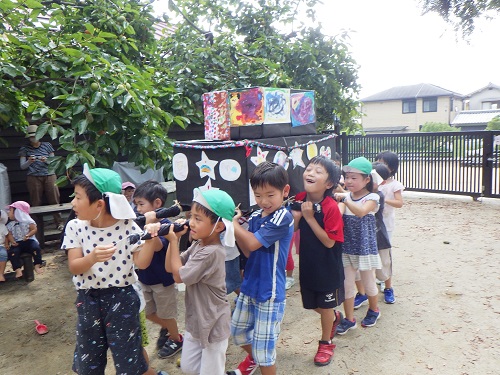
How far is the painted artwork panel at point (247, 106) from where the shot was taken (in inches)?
127

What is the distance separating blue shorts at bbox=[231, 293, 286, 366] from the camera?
254 centimetres

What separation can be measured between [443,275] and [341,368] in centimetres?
246

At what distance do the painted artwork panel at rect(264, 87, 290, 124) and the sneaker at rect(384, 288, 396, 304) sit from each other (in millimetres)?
2066

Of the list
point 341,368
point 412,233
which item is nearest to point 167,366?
point 341,368

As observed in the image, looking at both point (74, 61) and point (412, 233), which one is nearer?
point (74, 61)

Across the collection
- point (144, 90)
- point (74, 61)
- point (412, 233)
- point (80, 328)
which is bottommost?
point (412, 233)

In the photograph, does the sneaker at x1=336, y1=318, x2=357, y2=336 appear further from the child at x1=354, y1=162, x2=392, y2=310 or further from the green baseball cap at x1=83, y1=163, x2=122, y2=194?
the green baseball cap at x1=83, y1=163, x2=122, y2=194

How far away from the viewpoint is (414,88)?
129 feet

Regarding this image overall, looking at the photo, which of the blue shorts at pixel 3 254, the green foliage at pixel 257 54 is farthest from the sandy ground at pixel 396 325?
the green foliage at pixel 257 54

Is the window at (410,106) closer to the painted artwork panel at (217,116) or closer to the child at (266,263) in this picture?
the painted artwork panel at (217,116)

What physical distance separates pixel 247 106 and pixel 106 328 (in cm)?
194

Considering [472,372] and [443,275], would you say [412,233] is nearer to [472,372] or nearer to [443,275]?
[443,275]

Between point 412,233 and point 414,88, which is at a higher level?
point 414,88

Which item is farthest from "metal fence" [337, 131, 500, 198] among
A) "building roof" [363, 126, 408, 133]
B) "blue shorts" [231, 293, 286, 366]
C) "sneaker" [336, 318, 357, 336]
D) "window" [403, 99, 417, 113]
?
"window" [403, 99, 417, 113]
